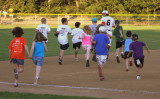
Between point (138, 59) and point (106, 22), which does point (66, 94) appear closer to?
point (138, 59)

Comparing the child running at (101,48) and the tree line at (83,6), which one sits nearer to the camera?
the child running at (101,48)

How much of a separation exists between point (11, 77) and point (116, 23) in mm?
5602

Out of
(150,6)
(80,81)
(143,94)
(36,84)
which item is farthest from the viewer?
(150,6)

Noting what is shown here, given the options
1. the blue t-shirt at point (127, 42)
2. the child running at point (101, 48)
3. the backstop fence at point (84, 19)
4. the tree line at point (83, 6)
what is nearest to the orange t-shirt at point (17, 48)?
the child running at point (101, 48)

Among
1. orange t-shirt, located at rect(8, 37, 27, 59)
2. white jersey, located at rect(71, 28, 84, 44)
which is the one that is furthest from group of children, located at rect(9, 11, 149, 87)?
white jersey, located at rect(71, 28, 84, 44)

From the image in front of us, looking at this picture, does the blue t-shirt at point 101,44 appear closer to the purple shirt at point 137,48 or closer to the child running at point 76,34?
the purple shirt at point 137,48

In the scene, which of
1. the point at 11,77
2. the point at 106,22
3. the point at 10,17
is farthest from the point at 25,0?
the point at 11,77

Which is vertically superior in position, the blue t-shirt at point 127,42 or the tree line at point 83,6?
the tree line at point 83,6

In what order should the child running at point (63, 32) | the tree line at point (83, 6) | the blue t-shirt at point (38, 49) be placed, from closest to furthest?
the blue t-shirt at point (38, 49) < the child running at point (63, 32) < the tree line at point (83, 6)

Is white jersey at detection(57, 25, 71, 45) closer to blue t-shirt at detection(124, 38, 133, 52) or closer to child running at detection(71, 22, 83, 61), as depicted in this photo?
child running at detection(71, 22, 83, 61)

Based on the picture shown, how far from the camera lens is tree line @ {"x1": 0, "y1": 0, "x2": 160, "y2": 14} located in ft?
217

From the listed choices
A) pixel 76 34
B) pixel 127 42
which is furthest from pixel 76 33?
pixel 127 42

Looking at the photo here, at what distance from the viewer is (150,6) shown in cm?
6644

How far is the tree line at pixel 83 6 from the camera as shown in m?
66.1
